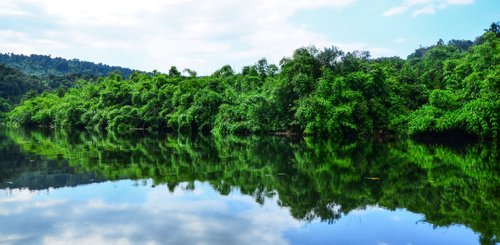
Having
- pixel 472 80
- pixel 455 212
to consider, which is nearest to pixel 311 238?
pixel 455 212

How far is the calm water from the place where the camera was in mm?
7891

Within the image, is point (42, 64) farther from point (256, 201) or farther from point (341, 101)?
point (256, 201)

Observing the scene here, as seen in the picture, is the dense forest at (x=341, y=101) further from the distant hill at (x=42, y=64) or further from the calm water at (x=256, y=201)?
the distant hill at (x=42, y=64)

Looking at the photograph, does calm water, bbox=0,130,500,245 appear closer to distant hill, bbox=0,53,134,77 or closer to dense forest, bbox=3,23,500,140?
dense forest, bbox=3,23,500,140

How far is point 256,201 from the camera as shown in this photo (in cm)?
1065

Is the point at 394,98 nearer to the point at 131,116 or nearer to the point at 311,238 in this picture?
the point at 311,238

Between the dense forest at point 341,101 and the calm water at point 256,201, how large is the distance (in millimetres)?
10411

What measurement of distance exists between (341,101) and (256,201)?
2316cm

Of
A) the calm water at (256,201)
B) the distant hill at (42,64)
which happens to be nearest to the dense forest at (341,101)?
the calm water at (256,201)

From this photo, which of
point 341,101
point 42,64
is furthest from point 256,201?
point 42,64

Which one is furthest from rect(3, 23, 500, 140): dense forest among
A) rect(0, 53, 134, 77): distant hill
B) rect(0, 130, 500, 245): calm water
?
rect(0, 53, 134, 77): distant hill

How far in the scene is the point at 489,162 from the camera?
643 inches

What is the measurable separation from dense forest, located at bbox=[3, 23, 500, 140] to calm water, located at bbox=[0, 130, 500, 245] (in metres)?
10.4

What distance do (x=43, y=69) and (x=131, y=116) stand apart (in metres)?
146
